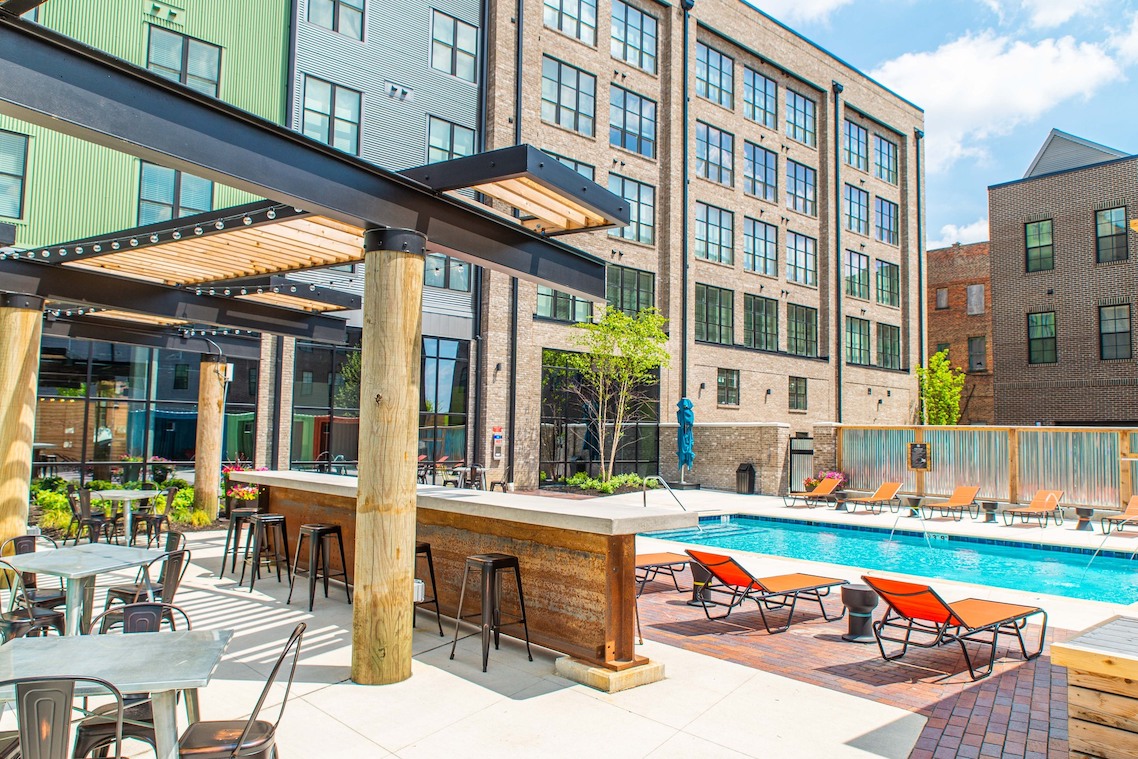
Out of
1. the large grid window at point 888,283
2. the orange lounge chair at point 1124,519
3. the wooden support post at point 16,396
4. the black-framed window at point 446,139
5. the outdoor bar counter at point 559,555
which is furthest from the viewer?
the large grid window at point 888,283

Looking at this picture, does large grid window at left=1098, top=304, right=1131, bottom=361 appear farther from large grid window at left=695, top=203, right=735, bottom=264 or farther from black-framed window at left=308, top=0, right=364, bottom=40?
black-framed window at left=308, top=0, right=364, bottom=40

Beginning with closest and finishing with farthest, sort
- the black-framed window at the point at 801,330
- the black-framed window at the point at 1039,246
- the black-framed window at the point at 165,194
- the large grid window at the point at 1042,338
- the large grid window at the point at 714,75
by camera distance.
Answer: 1. the black-framed window at the point at 165,194
2. the large grid window at the point at 714,75
3. the large grid window at the point at 1042,338
4. the black-framed window at the point at 1039,246
5. the black-framed window at the point at 801,330

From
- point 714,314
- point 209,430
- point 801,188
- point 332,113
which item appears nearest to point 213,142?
point 209,430

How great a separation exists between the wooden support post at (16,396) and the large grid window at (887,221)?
1491 inches

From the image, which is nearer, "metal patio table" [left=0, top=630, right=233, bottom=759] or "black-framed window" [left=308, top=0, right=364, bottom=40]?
"metal patio table" [left=0, top=630, right=233, bottom=759]

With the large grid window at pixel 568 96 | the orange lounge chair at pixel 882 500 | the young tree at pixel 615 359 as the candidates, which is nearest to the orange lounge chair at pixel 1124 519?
the orange lounge chair at pixel 882 500

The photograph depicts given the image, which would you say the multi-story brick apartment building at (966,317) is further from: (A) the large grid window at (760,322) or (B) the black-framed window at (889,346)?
(A) the large grid window at (760,322)

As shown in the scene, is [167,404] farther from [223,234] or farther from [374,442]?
[374,442]

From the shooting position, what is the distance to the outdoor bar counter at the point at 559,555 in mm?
5820

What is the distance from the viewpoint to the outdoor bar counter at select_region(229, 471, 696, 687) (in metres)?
5.82

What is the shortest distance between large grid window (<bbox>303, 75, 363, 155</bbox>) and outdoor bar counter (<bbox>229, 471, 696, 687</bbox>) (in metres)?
15.5

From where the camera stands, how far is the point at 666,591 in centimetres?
970

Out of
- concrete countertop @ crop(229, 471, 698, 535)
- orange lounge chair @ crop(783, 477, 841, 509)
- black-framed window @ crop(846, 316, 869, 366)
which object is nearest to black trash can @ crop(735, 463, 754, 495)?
orange lounge chair @ crop(783, 477, 841, 509)

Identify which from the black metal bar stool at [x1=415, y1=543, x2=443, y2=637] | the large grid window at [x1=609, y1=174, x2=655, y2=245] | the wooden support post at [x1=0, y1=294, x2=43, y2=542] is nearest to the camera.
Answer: the black metal bar stool at [x1=415, y1=543, x2=443, y2=637]
